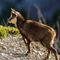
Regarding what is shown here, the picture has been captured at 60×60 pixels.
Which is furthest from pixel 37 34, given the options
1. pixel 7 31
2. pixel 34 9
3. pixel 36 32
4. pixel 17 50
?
pixel 34 9

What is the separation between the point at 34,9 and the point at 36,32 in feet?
11.6

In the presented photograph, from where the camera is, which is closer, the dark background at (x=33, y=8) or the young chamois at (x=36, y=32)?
the young chamois at (x=36, y=32)

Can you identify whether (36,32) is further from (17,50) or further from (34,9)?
(34,9)

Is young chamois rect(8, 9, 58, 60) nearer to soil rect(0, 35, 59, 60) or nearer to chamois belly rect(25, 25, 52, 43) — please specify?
chamois belly rect(25, 25, 52, 43)

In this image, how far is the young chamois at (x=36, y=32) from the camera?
908 centimetres

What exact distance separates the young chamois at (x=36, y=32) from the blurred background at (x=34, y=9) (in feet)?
8.93

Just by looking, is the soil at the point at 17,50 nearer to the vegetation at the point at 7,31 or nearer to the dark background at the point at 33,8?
the vegetation at the point at 7,31

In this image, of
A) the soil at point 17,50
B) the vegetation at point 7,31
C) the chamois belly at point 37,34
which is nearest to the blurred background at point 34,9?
the vegetation at point 7,31

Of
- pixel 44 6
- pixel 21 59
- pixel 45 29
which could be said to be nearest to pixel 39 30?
pixel 45 29

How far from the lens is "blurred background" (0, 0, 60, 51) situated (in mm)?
12486

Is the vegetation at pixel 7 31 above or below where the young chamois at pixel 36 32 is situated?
below

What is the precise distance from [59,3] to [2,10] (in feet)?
5.55

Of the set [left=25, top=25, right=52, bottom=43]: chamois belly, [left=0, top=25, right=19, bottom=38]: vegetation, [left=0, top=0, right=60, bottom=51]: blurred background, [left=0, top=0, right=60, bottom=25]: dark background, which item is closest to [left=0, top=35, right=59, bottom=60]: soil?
[left=0, top=25, right=19, bottom=38]: vegetation

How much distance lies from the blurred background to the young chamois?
2.72m
